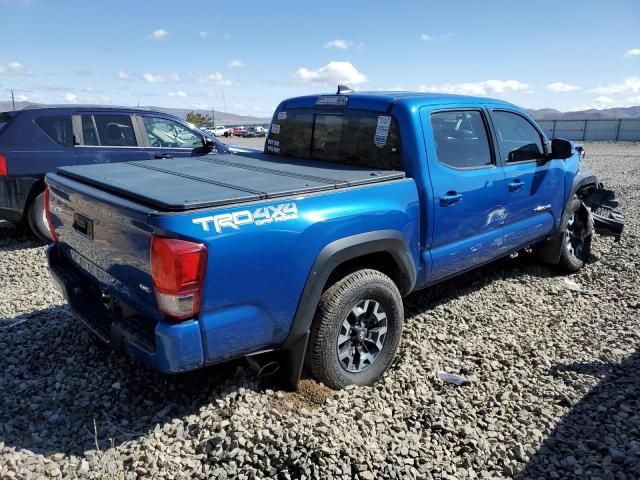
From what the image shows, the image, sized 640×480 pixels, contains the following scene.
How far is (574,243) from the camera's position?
5773 mm

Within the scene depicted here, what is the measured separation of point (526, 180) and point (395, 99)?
1656 millimetres

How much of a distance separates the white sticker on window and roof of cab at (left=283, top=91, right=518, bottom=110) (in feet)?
0.29

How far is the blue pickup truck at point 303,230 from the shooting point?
8.07 feet

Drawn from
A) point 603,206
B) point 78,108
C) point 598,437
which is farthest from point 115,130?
point 598,437

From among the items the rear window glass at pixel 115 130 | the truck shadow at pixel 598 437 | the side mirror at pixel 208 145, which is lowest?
the truck shadow at pixel 598 437

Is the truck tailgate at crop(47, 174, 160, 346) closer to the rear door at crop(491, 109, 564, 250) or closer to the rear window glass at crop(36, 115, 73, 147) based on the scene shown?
the rear door at crop(491, 109, 564, 250)

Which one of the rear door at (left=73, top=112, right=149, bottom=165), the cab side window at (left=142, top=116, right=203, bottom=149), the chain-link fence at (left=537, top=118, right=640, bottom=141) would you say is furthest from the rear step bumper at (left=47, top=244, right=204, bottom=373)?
the chain-link fence at (left=537, top=118, right=640, bottom=141)

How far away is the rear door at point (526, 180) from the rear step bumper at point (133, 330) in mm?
3099

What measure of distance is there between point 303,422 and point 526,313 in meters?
2.69

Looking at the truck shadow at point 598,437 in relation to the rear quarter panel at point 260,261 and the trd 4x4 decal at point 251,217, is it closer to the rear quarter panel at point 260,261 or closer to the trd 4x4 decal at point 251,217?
the rear quarter panel at point 260,261

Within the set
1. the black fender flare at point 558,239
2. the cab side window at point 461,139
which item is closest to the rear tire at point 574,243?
the black fender flare at point 558,239

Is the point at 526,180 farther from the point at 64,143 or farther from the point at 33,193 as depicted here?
the point at 33,193

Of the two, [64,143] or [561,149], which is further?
[64,143]

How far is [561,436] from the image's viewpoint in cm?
296
